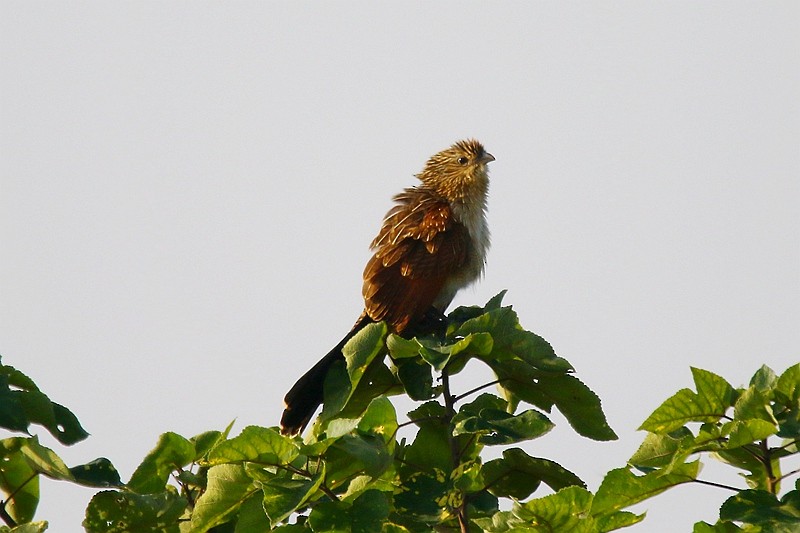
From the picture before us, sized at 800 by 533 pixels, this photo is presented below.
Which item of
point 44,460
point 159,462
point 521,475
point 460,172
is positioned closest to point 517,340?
point 521,475

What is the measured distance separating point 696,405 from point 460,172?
12.1 ft

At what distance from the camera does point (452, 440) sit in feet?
10.5

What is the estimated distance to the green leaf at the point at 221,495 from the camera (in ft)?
9.11

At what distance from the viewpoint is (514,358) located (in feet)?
10.9

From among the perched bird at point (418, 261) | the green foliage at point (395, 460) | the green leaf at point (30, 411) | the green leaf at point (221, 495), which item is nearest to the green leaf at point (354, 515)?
the green foliage at point (395, 460)

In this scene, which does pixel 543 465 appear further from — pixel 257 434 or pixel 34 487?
pixel 34 487

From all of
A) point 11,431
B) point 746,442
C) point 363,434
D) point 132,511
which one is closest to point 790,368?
point 746,442

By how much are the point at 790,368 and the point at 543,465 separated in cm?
77

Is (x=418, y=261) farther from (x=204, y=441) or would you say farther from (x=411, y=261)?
(x=204, y=441)

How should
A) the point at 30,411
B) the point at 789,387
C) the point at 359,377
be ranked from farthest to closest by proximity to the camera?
the point at 359,377 → the point at 30,411 → the point at 789,387

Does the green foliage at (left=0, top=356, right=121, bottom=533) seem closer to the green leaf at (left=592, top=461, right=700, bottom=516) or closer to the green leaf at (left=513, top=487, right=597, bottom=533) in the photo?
the green leaf at (left=513, top=487, right=597, bottom=533)

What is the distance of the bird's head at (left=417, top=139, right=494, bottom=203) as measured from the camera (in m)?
6.30

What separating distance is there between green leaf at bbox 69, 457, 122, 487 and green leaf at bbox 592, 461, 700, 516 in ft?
4.21

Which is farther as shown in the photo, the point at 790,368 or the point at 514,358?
the point at 514,358
